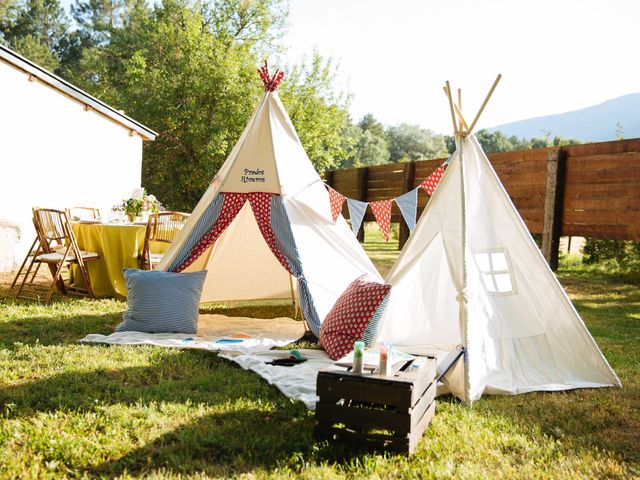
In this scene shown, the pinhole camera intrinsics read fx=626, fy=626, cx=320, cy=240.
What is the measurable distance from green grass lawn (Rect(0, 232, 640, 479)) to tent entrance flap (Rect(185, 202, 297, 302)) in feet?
7.03


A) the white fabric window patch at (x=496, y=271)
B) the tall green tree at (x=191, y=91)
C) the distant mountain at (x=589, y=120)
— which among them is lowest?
the white fabric window patch at (x=496, y=271)

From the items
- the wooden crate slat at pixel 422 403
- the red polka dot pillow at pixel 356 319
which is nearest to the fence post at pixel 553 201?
the red polka dot pillow at pixel 356 319

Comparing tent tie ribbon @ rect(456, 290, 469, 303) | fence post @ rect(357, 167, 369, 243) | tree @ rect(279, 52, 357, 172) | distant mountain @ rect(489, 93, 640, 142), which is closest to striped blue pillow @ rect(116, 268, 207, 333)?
tent tie ribbon @ rect(456, 290, 469, 303)

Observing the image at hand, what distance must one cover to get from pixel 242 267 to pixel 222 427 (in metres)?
3.76

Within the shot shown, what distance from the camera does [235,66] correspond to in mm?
15773

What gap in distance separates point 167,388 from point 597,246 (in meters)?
7.95

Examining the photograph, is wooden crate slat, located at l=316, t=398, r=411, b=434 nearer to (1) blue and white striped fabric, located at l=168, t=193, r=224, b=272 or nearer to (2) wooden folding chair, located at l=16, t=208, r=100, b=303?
(1) blue and white striped fabric, located at l=168, t=193, r=224, b=272

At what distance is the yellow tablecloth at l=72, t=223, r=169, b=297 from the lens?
22.5 feet

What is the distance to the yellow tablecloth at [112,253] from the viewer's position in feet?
22.5

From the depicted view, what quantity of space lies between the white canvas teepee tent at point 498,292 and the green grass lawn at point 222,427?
21 cm

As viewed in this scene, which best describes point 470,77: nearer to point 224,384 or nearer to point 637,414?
point 637,414

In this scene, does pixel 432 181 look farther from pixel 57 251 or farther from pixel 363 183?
pixel 363 183

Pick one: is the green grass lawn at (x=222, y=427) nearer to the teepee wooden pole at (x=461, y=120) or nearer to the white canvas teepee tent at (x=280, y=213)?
the white canvas teepee tent at (x=280, y=213)

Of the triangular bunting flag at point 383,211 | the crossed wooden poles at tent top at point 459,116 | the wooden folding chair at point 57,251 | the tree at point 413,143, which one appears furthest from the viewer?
the tree at point 413,143
